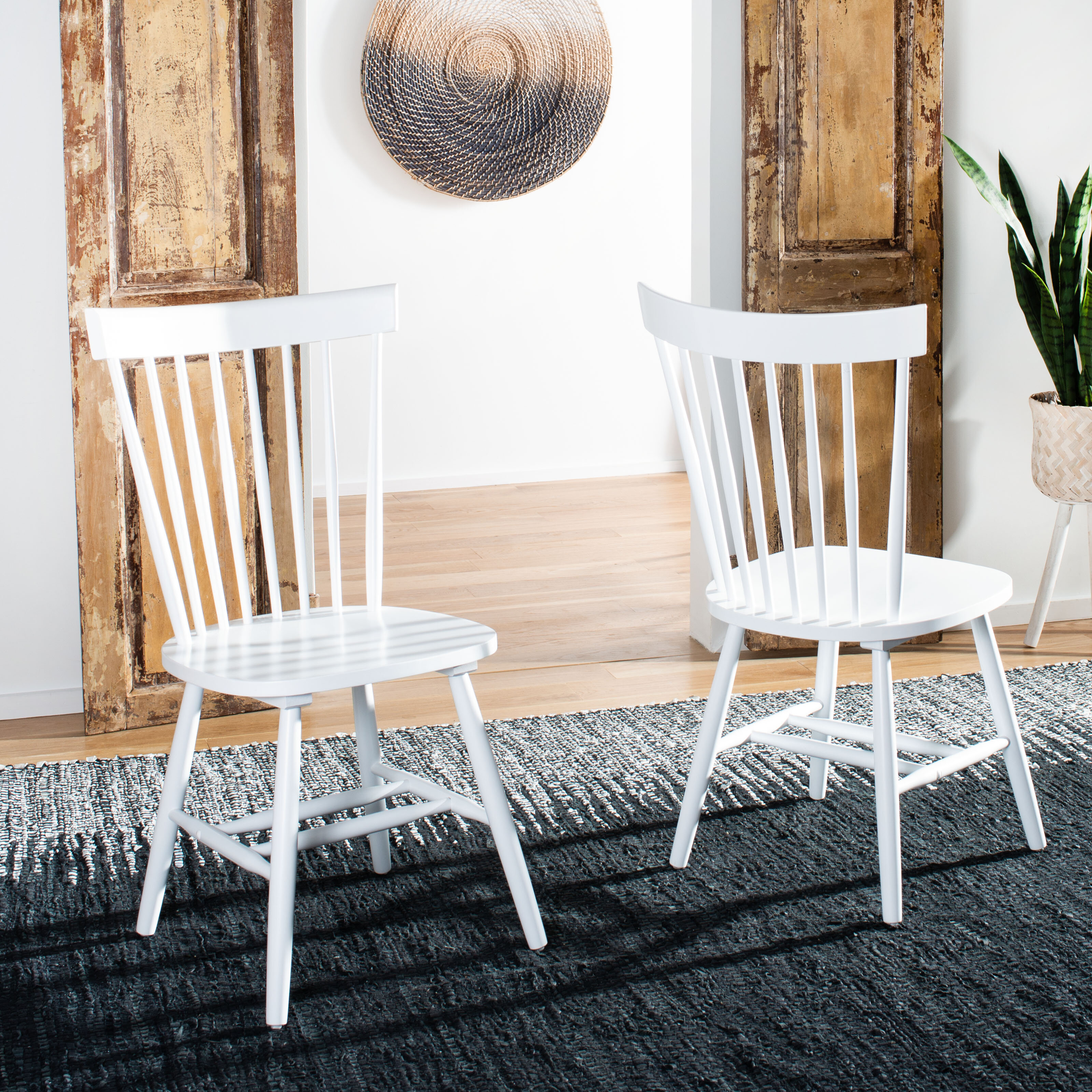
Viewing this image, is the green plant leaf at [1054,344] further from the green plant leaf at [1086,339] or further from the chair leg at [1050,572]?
the chair leg at [1050,572]

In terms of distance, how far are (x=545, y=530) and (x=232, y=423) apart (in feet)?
6.30

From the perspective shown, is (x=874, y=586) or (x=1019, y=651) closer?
(x=874, y=586)

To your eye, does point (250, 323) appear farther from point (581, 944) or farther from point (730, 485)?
point (581, 944)

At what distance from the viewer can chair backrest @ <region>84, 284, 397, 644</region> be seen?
5.32ft

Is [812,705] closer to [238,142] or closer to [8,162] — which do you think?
[238,142]

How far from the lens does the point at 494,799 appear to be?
1565 mm

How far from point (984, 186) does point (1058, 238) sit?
0.22 metres

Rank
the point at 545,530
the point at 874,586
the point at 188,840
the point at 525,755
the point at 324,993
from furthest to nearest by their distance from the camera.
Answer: the point at 545,530
the point at 525,755
the point at 188,840
the point at 874,586
the point at 324,993

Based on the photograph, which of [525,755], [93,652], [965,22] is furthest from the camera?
[965,22]

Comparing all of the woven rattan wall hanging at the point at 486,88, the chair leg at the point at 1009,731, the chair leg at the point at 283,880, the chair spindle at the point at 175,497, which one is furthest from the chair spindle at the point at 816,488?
the woven rattan wall hanging at the point at 486,88

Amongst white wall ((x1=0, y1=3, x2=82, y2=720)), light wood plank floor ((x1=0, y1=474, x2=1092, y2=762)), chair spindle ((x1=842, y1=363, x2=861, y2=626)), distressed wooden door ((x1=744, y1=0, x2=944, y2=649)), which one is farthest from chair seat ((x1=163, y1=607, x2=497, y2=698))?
distressed wooden door ((x1=744, y1=0, x2=944, y2=649))

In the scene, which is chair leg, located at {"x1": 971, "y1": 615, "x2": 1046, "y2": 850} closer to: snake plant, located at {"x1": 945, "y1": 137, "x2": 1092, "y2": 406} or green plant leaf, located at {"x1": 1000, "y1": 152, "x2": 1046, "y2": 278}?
snake plant, located at {"x1": 945, "y1": 137, "x2": 1092, "y2": 406}

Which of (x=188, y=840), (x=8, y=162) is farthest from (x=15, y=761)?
(x=8, y=162)

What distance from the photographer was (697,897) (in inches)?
69.7
